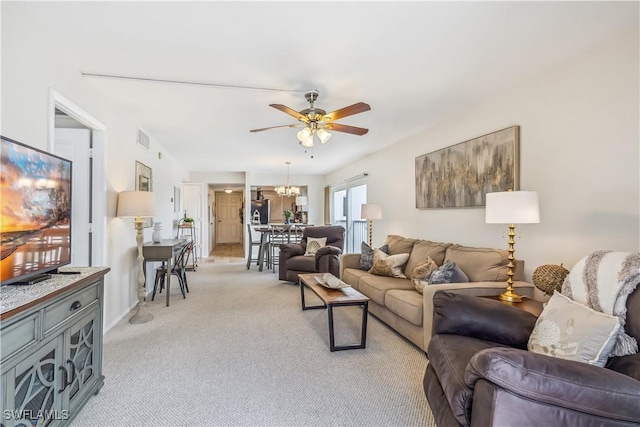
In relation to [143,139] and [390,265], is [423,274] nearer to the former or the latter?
[390,265]

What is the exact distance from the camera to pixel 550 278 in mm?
2238

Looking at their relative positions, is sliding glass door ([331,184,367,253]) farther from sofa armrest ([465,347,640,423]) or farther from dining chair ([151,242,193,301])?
sofa armrest ([465,347,640,423])

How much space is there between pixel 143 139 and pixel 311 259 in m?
3.03

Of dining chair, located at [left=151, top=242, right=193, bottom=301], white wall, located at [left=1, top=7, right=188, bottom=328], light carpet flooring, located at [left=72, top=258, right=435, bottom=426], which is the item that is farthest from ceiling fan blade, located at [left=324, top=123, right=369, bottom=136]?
dining chair, located at [left=151, top=242, right=193, bottom=301]

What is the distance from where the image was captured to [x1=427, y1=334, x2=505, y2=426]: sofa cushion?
4.47 ft

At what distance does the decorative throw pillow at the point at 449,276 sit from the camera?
2822 millimetres

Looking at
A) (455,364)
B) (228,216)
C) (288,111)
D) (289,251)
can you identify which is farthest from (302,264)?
(228,216)

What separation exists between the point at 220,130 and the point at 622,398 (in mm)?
4502

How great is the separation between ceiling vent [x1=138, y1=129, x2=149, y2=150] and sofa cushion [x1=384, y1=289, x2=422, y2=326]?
3.67 metres

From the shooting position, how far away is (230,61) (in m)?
2.44

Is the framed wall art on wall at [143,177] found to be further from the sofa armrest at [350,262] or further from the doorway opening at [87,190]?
the sofa armrest at [350,262]

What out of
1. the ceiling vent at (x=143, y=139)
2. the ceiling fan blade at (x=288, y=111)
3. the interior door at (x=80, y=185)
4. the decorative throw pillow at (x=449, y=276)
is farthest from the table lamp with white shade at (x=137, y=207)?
the decorative throw pillow at (x=449, y=276)

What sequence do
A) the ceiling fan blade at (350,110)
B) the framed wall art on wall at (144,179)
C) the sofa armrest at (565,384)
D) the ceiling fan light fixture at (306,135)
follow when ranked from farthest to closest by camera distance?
the framed wall art on wall at (144,179) < the ceiling fan light fixture at (306,135) < the ceiling fan blade at (350,110) < the sofa armrest at (565,384)

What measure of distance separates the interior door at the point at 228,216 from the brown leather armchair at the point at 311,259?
7140mm
